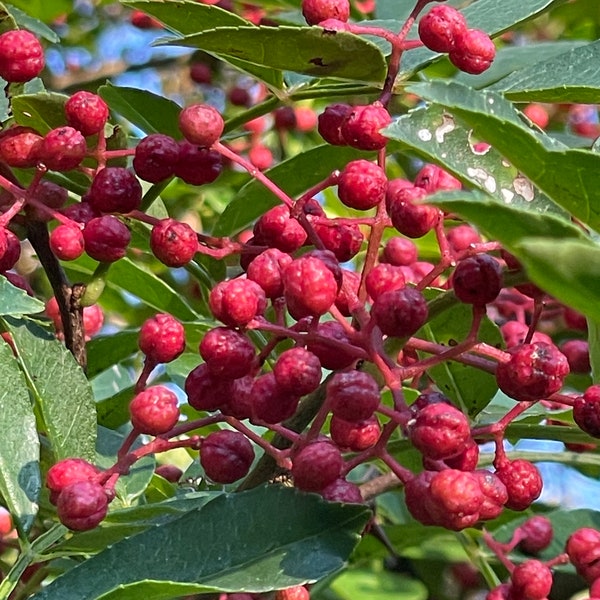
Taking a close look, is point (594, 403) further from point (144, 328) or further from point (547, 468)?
point (547, 468)

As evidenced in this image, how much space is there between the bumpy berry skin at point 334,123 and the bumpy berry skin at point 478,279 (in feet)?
0.79

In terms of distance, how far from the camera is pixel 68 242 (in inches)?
41.6

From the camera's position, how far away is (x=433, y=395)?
2.89 feet

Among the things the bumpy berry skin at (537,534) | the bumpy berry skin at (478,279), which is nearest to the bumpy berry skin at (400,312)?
the bumpy berry skin at (478,279)

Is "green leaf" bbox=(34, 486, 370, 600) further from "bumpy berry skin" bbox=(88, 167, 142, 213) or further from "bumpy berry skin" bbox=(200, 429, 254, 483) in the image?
"bumpy berry skin" bbox=(88, 167, 142, 213)

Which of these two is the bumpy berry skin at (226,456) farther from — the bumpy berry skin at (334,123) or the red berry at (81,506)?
the bumpy berry skin at (334,123)

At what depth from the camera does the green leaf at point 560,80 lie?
979mm

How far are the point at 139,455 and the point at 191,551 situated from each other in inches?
4.4

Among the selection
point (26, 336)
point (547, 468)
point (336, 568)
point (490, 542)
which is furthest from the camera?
point (547, 468)

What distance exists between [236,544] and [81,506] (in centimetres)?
14

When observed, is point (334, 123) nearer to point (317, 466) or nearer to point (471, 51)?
point (471, 51)

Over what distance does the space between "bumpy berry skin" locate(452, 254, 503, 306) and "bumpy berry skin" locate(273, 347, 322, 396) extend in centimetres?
13

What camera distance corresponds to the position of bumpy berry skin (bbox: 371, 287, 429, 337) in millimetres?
836

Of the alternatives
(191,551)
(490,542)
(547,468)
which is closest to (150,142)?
(191,551)
